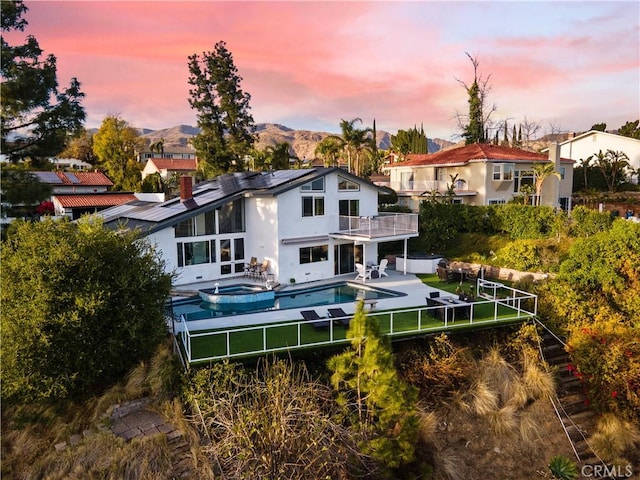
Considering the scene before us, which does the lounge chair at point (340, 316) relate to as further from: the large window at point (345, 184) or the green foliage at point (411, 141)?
the green foliage at point (411, 141)

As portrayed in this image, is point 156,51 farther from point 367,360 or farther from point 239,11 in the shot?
point 367,360

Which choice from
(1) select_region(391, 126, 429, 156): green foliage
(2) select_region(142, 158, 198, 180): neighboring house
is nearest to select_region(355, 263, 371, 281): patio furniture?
(2) select_region(142, 158, 198, 180): neighboring house

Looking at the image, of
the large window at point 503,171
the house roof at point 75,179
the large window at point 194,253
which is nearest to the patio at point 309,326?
the large window at point 194,253

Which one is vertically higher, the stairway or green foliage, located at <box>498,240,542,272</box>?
green foliage, located at <box>498,240,542,272</box>

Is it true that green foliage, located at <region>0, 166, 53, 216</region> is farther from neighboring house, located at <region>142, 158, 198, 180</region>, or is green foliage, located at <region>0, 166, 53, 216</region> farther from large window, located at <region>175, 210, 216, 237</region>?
neighboring house, located at <region>142, 158, 198, 180</region>

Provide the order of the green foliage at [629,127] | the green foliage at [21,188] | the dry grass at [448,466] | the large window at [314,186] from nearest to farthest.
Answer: the dry grass at [448,466], the green foliage at [21,188], the large window at [314,186], the green foliage at [629,127]

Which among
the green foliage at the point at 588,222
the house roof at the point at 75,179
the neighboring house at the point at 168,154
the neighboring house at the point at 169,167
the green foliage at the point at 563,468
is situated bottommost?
the green foliage at the point at 563,468
